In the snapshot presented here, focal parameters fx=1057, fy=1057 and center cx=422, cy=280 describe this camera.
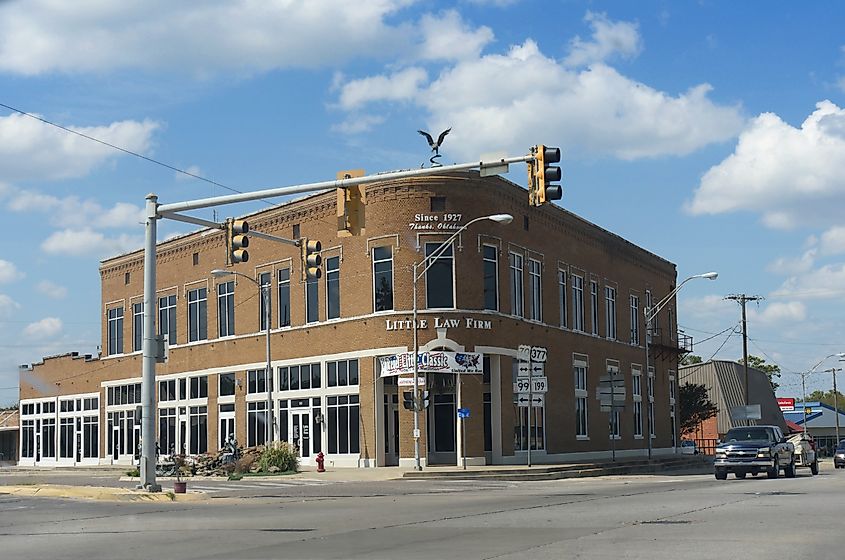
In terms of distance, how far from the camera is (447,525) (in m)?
18.8

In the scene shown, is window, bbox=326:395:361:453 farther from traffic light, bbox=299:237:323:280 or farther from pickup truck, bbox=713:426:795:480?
traffic light, bbox=299:237:323:280

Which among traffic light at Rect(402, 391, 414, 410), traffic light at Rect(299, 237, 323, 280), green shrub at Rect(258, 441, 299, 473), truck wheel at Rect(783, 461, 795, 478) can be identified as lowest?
truck wheel at Rect(783, 461, 795, 478)

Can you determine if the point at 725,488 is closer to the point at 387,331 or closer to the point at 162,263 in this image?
the point at 387,331

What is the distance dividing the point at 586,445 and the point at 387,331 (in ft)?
54.0

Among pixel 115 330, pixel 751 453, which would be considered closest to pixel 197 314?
pixel 115 330

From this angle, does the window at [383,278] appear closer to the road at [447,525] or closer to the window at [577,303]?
the window at [577,303]

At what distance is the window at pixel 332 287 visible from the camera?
49156mm

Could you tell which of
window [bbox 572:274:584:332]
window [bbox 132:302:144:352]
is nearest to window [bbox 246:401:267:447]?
window [bbox 132:302:144:352]

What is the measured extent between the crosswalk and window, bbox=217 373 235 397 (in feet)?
59.1

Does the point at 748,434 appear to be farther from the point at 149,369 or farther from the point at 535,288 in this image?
the point at 149,369

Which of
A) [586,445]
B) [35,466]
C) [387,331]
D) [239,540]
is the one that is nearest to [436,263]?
[387,331]

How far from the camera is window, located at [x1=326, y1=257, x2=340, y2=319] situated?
1935 inches

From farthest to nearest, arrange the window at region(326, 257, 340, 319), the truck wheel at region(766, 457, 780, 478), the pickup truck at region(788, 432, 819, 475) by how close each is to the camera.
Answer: the window at region(326, 257, 340, 319)
the pickup truck at region(788, 432, 819, 475)
the truck wheel at region(766, 457, 780, 478)

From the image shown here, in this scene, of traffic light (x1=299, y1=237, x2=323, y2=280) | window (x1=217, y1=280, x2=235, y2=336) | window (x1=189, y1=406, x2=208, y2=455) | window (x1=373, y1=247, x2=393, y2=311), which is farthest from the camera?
window (x1=189, y1=406, x2=208, y2=455)
